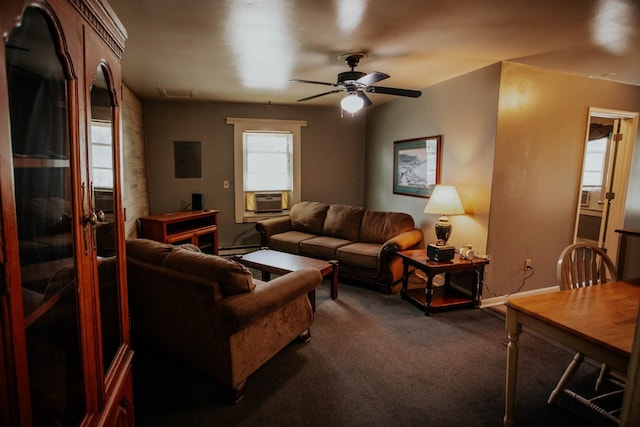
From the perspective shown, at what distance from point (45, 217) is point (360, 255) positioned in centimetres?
333

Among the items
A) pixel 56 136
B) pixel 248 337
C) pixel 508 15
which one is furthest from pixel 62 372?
pixel 508 15

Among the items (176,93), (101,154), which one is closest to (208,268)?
(101,154)

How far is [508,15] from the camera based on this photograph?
2.14 meters

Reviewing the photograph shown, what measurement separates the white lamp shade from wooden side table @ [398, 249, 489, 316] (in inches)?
18.8

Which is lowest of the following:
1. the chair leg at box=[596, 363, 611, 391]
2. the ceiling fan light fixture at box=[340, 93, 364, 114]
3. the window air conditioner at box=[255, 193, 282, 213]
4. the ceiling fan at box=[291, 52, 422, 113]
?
the chair leg at box=[596, 363, 611, 391]

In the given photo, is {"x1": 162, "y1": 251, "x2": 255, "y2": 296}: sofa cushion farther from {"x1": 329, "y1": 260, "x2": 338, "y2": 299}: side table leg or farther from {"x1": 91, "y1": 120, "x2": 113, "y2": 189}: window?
{"x1": 329, "y1": 260, "x2": 338, "y2": 299}: side table leg

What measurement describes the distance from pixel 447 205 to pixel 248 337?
94.1 inches

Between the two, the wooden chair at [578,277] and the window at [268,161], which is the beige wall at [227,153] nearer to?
the window at [268,161]

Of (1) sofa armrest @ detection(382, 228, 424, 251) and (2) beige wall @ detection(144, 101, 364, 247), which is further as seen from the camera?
(2) beige wall @ detection(144, 101, 364, 247)

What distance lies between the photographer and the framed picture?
4.05m

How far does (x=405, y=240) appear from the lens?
3838 millimetres

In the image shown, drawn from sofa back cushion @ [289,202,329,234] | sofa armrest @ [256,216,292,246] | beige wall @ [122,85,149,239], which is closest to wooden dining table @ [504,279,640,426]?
sofa back cushion @ [289,202,329,234]

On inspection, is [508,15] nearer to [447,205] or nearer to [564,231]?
[447,205]

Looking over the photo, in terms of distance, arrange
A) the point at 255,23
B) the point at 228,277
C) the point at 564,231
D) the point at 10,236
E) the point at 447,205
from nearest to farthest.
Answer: the point at 10,236 → the point at 228,277 → the point at 255,23 → the point at 447,205 → the point at 564,231
